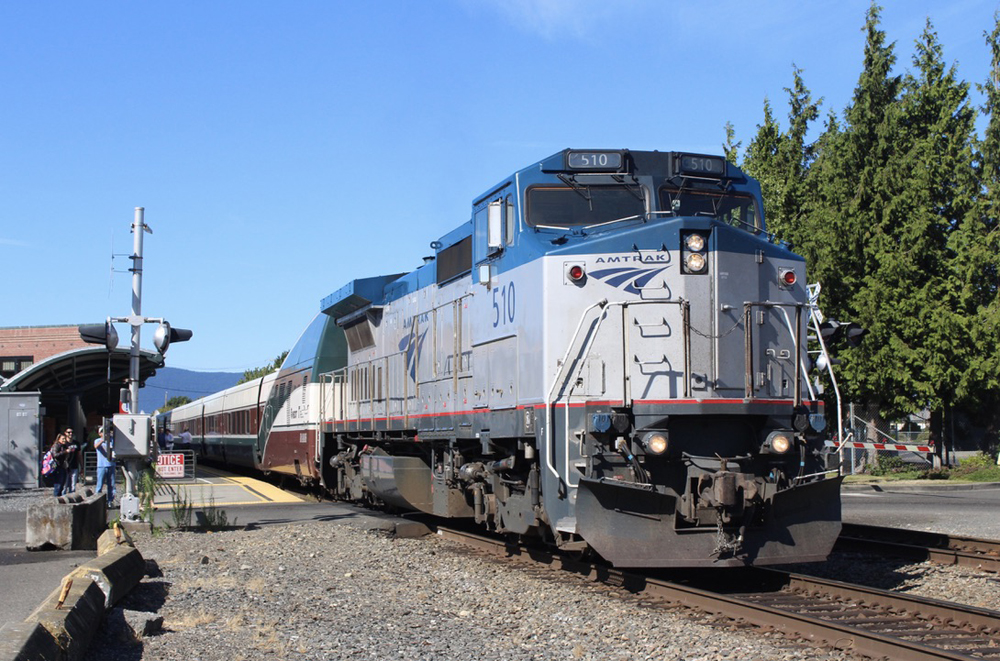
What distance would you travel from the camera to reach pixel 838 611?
8.16 m

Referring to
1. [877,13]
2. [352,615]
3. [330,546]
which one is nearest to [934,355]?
[877,13]

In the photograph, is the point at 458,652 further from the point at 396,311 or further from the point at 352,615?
the point at 396,311

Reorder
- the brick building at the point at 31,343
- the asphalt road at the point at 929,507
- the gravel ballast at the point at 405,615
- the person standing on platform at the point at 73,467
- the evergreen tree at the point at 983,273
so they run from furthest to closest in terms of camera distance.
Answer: the brick building at the point at 31,343, the evergreen tree at the point at 983,273, the person standing on platform at the point at 73,467, the asphalt road at the point at 929,507, the gravel ballast at the point at 405,615

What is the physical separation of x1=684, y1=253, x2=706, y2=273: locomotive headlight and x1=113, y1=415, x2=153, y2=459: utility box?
924 cm

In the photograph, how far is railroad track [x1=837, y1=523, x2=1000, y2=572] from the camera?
10789 mm

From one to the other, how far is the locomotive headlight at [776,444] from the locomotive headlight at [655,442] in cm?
99

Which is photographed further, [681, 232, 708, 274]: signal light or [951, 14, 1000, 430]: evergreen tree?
[951, 14, 1000, 430]: evergreen tree

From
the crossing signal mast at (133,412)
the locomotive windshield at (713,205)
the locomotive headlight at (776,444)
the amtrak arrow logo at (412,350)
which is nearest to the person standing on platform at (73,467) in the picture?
the crossing signal mast at (133,412)

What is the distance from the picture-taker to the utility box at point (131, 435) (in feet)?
48.8

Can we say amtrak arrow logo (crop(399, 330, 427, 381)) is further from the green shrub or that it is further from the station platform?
the green shrub

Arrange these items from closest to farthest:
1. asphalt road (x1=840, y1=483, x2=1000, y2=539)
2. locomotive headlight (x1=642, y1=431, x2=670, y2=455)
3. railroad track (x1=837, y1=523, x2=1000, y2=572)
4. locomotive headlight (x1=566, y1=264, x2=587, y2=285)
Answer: locomotive headlight (x1=642, y1=431, x2=670, y2=455), locomotive headlight (x1=566, y1=264, x2=587, y2=285), railroad track (x1=837, y1=523, x2=1000, y2=572), asphalt road (x1=840, y1=483, x2=1000, y2=539)

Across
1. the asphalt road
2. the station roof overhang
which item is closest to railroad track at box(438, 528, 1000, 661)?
the asphalt road

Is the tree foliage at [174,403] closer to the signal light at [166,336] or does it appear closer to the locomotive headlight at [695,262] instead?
the signal light at [166,336]

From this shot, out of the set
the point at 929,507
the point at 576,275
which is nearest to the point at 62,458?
the point at 576,275
